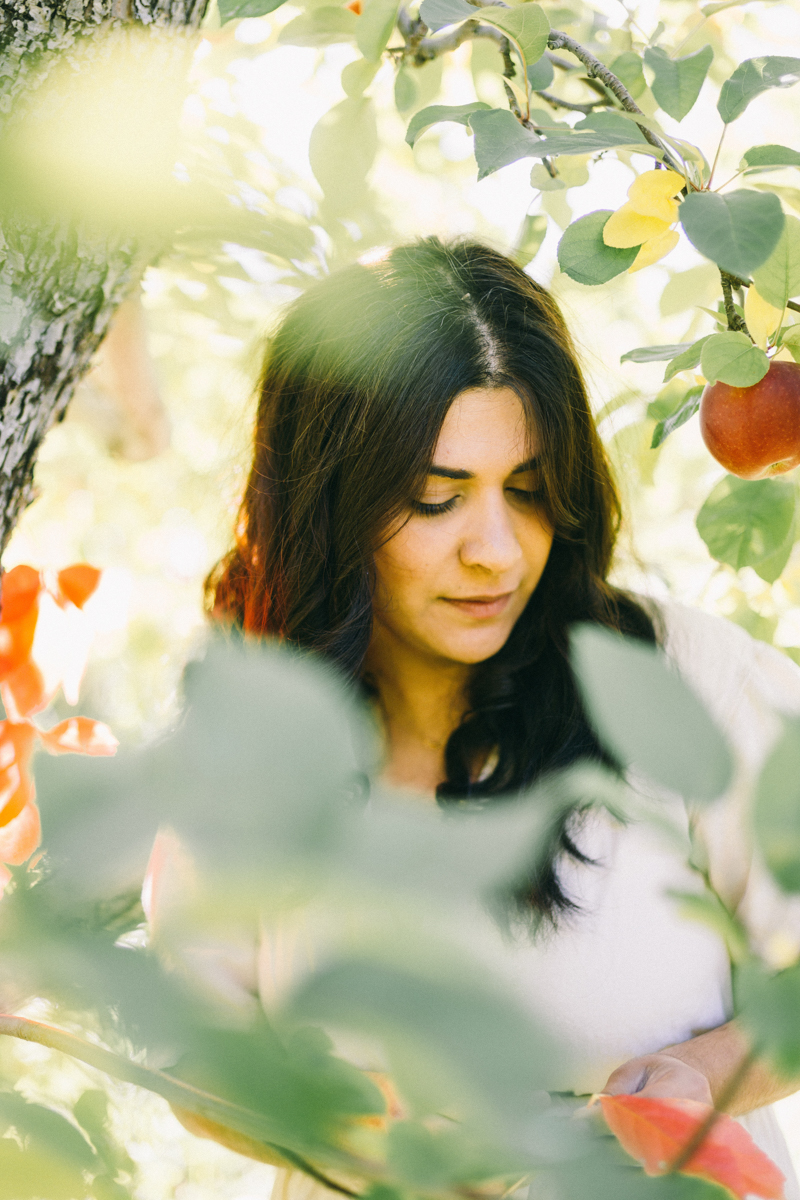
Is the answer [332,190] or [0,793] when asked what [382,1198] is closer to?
[0,793]

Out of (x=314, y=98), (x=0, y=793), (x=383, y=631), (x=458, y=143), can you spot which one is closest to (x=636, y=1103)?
(x=0, y=793)

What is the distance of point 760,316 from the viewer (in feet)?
1.92

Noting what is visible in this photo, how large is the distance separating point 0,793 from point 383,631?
0.87 meters

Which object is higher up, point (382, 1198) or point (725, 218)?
point (725, 218)

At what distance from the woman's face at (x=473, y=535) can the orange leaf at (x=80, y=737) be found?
58 centimetres

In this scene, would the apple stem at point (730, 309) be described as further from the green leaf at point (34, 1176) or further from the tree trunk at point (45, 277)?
the green leaf at point (34, 1176)

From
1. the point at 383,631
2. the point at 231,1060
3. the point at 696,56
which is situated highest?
the point at 696,56

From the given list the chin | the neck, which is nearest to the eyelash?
the chin

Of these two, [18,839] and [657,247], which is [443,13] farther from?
[18,839]

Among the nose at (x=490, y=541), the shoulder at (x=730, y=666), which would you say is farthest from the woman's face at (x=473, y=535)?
the shoulder at (x=730, y=666)

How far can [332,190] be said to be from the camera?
0.94 metres

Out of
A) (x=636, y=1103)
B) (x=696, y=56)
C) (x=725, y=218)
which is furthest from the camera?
(x=696, y=56)

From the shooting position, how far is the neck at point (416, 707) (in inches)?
46.4

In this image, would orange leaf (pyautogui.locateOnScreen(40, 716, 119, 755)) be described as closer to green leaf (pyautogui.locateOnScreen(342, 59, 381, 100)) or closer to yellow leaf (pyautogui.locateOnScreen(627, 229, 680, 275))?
yellow leaf (pyautogui.locateOnScreen(627, 229, 680, 275))
